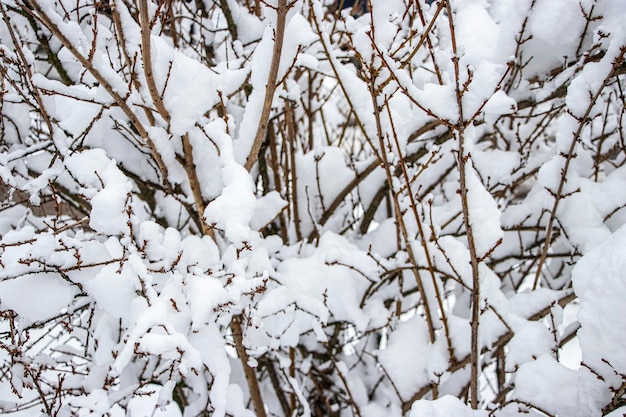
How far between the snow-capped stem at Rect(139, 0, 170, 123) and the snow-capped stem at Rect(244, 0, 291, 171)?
29cm

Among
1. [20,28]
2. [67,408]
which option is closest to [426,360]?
[67,408]

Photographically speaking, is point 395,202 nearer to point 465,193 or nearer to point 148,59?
point 465,193

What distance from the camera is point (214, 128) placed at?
1.39 meters

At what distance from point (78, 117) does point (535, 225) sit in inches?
88.6

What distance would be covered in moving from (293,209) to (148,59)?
1.50m

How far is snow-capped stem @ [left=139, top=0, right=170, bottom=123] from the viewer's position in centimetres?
98

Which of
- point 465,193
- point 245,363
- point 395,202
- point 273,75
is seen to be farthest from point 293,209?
point 465,193

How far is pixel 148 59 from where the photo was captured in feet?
3.65

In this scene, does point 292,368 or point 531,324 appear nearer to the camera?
point 531,324

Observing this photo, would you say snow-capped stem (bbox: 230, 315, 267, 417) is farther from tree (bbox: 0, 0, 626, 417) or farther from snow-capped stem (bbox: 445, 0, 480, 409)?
snow-capped stem (bbox: 445, 0, 480, 409)

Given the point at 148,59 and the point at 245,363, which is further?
the point at 245,363

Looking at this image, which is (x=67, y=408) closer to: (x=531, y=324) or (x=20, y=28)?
(x=20, y=28)

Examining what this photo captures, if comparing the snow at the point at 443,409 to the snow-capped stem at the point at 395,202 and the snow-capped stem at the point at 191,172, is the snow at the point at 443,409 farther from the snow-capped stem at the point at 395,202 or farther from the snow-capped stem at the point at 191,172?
the snow-capped stem at the point at 191,172

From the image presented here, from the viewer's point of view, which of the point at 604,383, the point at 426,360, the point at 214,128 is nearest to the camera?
the point at 604,383
